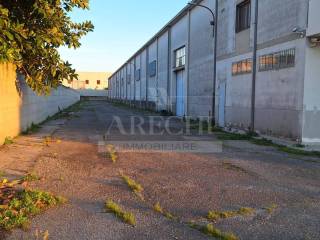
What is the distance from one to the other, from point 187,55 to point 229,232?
2457 centimetres

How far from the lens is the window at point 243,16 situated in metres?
17.7

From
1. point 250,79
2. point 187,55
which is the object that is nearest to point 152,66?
point 187,55

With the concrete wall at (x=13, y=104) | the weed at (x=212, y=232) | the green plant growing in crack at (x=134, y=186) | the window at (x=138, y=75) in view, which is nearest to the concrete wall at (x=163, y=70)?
the window at (x=138, y=75)

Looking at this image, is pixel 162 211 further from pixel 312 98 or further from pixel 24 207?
pixel 312 98

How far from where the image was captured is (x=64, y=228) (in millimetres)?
4871

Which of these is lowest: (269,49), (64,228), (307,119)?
(64,228)

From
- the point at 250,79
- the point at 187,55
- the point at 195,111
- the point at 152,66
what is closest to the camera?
the point at 250,79

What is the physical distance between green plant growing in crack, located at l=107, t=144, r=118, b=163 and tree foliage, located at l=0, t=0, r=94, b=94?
2.47 metres

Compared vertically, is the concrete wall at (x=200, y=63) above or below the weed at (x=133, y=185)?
above

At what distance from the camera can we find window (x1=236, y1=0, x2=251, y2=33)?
17.7 meters

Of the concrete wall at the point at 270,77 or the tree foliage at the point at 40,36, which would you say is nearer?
the tree foliage at the point at 40,36

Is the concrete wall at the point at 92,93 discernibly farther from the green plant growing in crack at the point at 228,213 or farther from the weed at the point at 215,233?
the weed at the point at 215,233

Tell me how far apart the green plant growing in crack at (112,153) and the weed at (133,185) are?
2.06 m

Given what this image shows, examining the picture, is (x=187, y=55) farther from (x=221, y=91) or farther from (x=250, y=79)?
(x=250, y=79)
